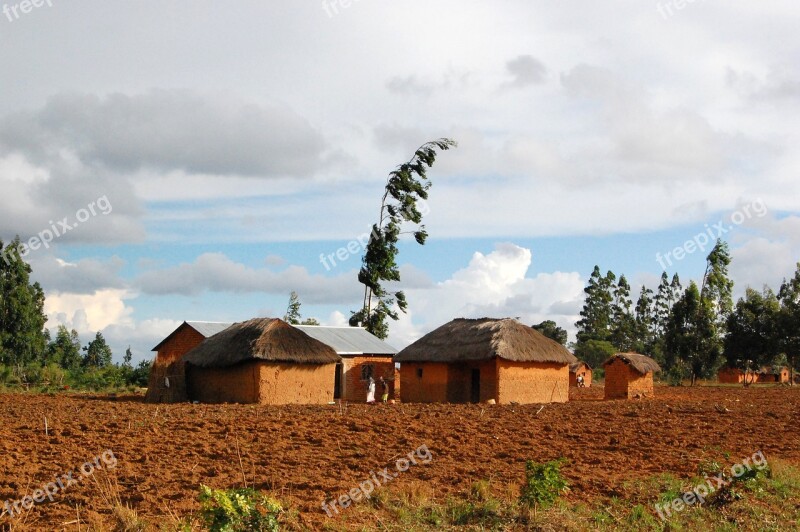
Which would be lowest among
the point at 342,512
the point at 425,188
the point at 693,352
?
the point at 342,512

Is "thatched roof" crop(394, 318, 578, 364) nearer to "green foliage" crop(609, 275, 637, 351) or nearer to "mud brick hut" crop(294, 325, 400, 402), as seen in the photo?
"mud brick hut" crop(294, 325, 400, 402)

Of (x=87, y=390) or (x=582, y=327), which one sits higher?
(x=582, y=327)

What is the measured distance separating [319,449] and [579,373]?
40.5 metres

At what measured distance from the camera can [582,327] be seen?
237 feet

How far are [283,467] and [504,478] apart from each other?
9.72 ft

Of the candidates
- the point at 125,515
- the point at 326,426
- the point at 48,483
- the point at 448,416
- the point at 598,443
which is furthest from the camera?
the point at 448,416

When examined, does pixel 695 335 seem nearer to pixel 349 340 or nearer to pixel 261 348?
pixel 349 340

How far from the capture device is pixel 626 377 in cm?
3278

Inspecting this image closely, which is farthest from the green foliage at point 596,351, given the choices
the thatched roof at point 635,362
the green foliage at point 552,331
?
the thatched roof at point 635,362

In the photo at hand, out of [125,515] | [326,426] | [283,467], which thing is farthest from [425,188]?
[125,515]

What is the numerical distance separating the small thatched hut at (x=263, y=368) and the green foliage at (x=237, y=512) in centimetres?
1654

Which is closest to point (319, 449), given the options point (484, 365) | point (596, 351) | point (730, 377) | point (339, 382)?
point (484, 365)

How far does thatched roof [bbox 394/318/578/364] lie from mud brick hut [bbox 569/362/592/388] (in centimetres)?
2101

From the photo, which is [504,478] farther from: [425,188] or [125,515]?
[425,188]
